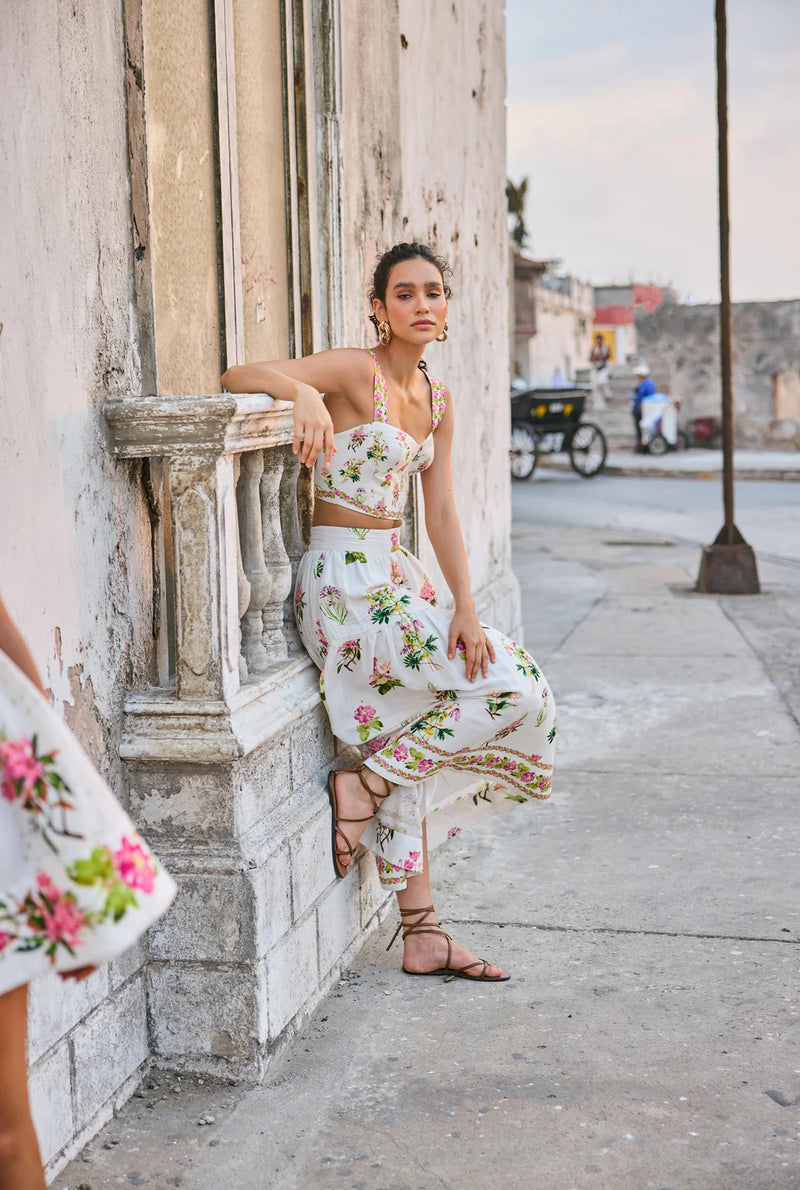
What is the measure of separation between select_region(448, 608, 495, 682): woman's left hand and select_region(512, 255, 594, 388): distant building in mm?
25356

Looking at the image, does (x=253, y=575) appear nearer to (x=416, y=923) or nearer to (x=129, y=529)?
(x=129, y=529)

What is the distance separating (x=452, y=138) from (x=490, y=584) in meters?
2.07

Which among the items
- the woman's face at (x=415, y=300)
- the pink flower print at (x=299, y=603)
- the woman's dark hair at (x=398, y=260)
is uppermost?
the woman's dark hair at (x=398, y=260)

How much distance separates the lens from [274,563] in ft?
11.0

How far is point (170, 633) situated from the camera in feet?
10.4

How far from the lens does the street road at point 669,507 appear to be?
14.1 meters

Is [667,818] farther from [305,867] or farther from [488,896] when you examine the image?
[305,867]

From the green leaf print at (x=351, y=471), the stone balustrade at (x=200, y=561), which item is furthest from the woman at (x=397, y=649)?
the stone balustrade at (x=200, y=561)

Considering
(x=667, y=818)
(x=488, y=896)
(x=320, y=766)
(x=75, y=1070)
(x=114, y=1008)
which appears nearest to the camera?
(x=75, y=1070)

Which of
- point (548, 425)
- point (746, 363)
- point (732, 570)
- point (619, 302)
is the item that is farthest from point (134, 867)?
point (619, 302)

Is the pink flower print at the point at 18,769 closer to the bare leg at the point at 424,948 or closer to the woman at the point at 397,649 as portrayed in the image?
the woman at the point at 397,649

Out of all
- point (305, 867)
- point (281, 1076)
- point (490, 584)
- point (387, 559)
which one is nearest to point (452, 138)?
point (490, 584)

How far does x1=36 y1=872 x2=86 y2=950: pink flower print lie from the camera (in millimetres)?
1646

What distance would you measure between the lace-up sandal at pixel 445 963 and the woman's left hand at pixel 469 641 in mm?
654
